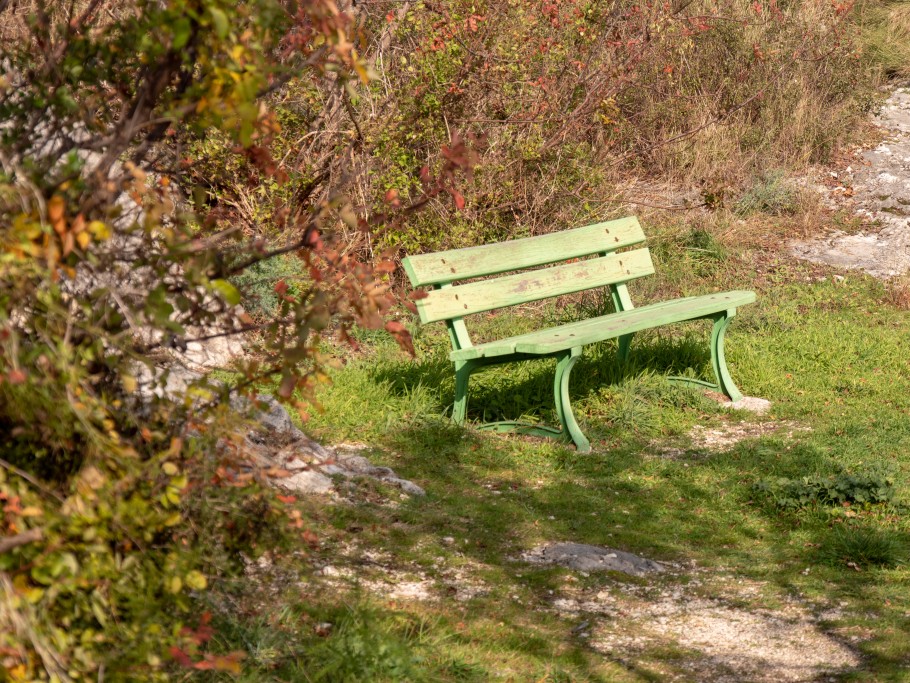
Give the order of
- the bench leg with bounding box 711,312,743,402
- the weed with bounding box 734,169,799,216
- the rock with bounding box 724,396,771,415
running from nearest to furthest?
the rock with bounding box 724,396,771,415, the bench leg with bounding box 711,312,743,402, the weed with bounding box 734,169,799,216

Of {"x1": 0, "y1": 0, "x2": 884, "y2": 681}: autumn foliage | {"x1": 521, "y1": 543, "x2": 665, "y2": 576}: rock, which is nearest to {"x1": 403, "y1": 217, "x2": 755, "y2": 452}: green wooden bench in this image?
{"x1": 521, "y1": 543, "x2": 665, "y2": 576}: rock

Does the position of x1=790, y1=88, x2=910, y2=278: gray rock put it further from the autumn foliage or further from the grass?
the autumn foliage

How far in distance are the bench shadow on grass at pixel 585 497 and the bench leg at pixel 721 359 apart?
1.82ft

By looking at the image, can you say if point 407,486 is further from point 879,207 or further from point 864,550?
point 879,207

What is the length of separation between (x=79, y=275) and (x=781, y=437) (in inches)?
184

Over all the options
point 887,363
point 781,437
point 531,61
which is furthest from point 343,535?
point 531,61

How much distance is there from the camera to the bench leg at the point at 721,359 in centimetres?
690

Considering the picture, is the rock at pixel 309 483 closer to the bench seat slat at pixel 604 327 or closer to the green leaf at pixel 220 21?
the bench seat slat at pixel 604 327

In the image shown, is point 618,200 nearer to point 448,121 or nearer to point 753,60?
point 448,121

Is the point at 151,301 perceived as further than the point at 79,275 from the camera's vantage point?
No

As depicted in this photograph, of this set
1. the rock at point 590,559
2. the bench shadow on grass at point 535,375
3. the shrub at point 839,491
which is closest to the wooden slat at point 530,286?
the bench shadow on grass at point 535,375

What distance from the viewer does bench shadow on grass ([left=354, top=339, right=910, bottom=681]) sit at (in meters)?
4.53

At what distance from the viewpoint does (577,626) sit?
12.7 ft

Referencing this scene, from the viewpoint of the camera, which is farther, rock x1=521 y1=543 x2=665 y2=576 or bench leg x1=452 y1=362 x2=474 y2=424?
bench leg x1=452 y1=362 x2=474 y2=424
